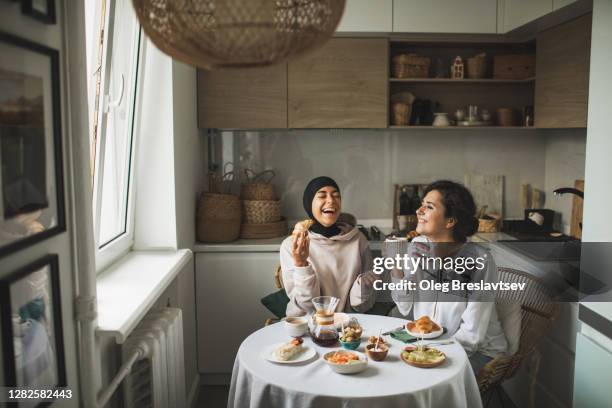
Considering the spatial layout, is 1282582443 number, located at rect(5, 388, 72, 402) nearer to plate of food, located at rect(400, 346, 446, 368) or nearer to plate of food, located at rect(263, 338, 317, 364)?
plate of food, located at rect(263, 338, 317, 364)

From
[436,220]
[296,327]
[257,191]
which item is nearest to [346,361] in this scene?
[296,327]

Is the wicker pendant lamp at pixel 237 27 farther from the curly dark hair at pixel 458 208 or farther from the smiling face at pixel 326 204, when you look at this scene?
the smiling face at pixel 326 204

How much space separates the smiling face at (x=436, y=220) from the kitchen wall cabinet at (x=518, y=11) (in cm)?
136

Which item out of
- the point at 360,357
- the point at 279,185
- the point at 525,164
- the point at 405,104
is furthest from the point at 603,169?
the point at 279,185

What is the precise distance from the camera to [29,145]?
1.31m

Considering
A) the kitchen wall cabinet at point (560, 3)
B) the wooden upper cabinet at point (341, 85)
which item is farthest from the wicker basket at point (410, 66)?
the kitchen wall cabinet at point (560, 3)

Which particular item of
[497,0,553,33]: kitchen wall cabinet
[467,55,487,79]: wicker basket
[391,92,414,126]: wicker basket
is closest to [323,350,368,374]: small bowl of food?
[391,92,414,126]: wicker basket

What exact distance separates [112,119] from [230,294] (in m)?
1.31

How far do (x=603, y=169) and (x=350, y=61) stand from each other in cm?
179

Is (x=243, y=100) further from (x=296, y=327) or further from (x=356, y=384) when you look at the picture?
(x=356, y=384)

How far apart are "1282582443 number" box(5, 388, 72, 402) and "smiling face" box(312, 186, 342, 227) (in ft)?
4.80

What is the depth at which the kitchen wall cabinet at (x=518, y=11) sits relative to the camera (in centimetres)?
308

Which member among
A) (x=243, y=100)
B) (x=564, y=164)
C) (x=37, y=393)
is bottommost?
(x=37, y=393)

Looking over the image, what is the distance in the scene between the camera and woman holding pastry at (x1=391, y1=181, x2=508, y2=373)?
2359 millimetres
